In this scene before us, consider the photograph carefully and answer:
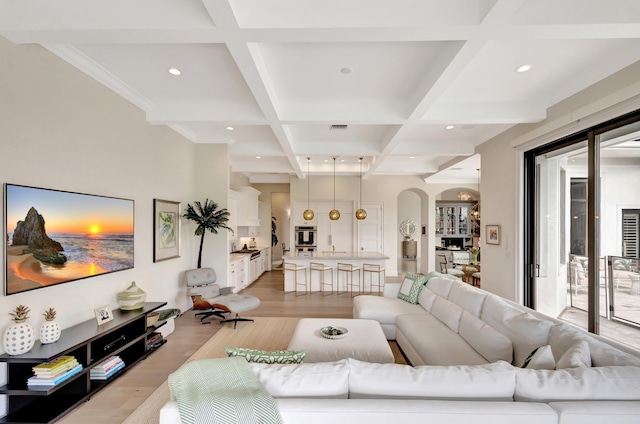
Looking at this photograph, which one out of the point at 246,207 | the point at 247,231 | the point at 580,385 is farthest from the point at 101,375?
→ the point at 247,231

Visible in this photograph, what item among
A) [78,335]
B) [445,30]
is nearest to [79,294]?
[78,335]

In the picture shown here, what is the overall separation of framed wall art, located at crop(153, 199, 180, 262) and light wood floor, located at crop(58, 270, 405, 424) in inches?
43.9

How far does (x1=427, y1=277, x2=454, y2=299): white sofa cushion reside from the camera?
3.92 metres

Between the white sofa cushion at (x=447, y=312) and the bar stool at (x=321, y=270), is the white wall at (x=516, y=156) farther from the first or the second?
the bar stool at (x=321, y=270)

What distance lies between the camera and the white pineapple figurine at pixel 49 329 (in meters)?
2.39

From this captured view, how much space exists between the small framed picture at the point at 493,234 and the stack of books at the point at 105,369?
203 inches

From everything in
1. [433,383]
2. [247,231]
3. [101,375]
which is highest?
[247,231]

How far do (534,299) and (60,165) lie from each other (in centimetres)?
564

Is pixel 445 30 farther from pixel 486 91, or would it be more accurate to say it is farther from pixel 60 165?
pixel 60 165

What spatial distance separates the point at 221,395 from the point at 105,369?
7.28 feet

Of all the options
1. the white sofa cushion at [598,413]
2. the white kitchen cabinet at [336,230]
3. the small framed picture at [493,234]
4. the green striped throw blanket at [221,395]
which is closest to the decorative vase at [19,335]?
the green striped throw blanket at [221,395]

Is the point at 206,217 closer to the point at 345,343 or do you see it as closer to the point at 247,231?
the point at 345,343

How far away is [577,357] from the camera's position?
177 centimetres

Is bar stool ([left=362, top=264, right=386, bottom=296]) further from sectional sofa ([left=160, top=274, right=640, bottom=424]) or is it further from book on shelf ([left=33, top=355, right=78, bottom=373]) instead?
book on shelf ([left=33, top=355, right=78, bottom=373])
